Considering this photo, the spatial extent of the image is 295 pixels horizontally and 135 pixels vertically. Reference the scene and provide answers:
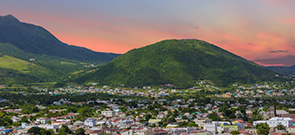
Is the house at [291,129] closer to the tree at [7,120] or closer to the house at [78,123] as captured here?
the house at [78,123]

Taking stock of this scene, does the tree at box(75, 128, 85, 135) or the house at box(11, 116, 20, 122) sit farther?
the house at box(11, 116, 20, 122)

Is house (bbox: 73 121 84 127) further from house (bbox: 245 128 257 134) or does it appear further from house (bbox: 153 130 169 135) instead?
house (bbox: 245 128 257 134)

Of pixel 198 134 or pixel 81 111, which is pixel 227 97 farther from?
pixel 198 134

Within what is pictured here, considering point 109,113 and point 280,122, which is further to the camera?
point 109,113

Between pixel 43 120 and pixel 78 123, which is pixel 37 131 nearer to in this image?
pixel 78 123

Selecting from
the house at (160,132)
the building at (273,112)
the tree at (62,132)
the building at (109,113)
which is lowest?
the tree at (62,132)

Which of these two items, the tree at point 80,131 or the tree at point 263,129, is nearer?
the tree at point 263,129

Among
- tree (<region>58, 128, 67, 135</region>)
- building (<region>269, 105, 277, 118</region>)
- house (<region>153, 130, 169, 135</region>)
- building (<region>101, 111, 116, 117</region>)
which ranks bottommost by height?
tree (<region>58, 128, 67, 135</region>)

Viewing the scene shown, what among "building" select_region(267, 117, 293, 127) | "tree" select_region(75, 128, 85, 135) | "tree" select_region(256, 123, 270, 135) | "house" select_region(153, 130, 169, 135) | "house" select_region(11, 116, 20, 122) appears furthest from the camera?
"house" select_region(11, 116, 20, 122)

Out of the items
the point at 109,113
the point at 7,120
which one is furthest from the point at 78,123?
the point at 109,113

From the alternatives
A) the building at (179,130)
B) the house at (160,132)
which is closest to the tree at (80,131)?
the house at (160,132)

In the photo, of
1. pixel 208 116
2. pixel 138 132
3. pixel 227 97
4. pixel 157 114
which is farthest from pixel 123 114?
pixel 227 97

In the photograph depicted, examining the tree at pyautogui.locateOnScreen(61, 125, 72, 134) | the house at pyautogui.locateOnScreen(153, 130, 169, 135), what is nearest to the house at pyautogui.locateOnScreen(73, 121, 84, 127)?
the tree at pyautogui.locateOnScreen(61, 125, 72, 134)

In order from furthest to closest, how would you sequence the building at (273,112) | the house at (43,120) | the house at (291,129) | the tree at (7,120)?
the house at (43,120)
the tree at (7,120)
the building at (273,112)
the house at (291,129)
